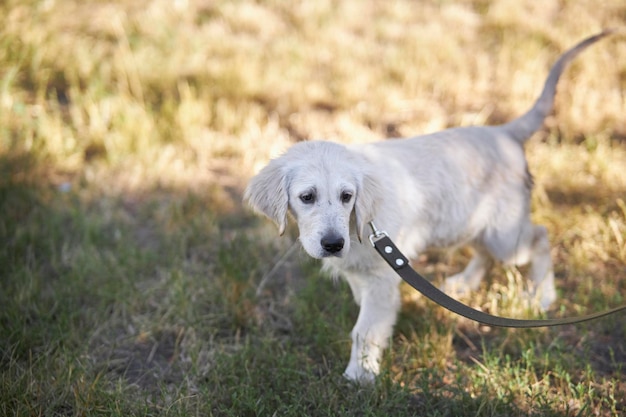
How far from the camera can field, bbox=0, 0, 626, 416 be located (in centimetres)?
285

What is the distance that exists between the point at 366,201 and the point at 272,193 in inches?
17.7

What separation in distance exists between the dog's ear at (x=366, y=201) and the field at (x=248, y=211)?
75 centimetres

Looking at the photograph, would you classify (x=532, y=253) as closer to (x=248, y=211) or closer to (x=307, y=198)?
(x=307, y=198)

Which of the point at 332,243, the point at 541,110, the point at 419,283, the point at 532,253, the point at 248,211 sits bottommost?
the point at 248,211

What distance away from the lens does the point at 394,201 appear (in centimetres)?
297

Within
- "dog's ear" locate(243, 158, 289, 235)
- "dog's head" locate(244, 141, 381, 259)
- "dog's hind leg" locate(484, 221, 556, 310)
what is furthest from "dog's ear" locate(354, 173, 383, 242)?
"dog's hind leg" locate(484, 221, 556, 310)

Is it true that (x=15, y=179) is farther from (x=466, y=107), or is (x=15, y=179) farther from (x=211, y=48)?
(x=466, y=107)

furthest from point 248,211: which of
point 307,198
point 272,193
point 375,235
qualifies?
point 375,235

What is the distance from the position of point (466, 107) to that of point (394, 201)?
10.2 ft

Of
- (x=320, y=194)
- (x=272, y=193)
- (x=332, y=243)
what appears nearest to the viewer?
(x=332, y=243)

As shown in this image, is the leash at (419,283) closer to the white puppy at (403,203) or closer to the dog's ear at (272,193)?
the white puppy at (403,203)

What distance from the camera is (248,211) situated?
444 centimetres

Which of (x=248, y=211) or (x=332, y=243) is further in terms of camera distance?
(x=248, y=211)

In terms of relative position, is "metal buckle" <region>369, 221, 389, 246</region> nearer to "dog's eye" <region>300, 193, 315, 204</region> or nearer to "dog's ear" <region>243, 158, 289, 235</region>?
"dog's eye" <region>300, 193, 315, 204</region>
